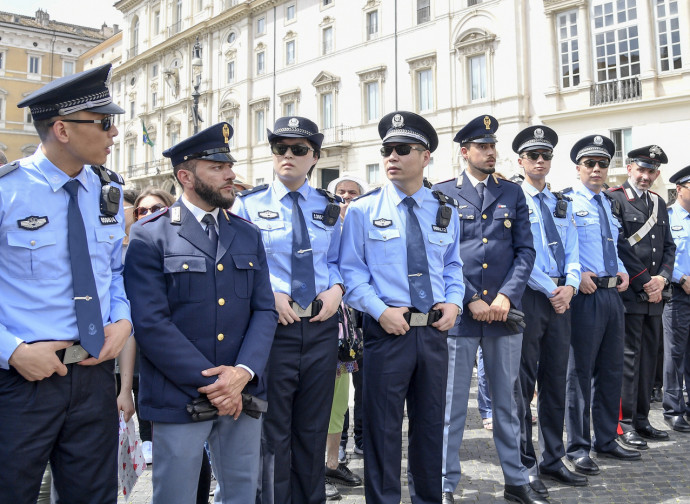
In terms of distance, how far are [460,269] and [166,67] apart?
43.3 meters

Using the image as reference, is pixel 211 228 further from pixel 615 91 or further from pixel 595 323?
pixel 615 91

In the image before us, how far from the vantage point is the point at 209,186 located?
3.01m

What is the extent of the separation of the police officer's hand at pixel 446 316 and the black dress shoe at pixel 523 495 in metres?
1.35

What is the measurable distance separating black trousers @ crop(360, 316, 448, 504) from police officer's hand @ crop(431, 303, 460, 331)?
2.0 inches

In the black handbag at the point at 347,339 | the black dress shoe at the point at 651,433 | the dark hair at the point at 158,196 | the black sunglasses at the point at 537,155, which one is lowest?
the black dress shoe at the point at 651,433

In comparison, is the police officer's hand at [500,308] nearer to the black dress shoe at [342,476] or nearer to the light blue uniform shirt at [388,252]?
the light blue uniform shirt at [388,252]

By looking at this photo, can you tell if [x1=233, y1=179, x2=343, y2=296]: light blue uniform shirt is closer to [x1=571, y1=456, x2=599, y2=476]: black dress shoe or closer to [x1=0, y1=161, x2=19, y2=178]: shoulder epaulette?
[x1=0, y1=161, x2=19, y2=178]: shoulder epaulette

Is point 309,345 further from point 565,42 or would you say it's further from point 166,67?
point 166,67

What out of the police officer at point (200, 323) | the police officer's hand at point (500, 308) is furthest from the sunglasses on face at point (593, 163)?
the police officer at point (200, 323)

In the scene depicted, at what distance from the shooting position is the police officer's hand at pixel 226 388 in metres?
2.71

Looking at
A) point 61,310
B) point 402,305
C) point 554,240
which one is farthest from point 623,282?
point 61,310

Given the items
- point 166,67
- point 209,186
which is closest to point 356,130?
point 166,67

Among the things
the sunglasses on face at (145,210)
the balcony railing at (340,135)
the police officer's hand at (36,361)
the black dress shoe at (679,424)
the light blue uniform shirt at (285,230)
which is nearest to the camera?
the police officer's hand at (36,361)

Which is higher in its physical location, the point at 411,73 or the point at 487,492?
the point at 411,73
